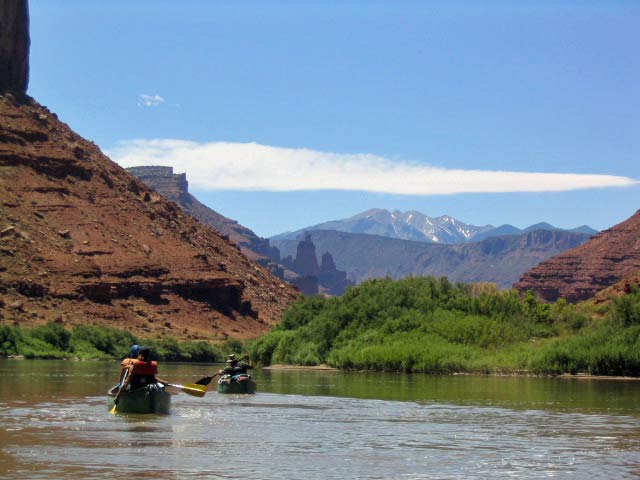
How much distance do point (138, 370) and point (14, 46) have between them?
143m

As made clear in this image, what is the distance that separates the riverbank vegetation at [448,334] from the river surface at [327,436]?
21709 mm

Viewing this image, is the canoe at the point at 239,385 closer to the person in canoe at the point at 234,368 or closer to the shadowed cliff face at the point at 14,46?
the person in canoe at the point at 234,368

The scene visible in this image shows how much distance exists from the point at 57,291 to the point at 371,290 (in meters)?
56.3

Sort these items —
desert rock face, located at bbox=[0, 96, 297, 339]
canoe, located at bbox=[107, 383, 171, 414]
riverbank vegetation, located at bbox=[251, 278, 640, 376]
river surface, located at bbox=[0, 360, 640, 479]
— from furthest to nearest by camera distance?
desert rock face, located at bbox=[0, 96, 297, 339]
riverbank vegetation, located at bbox=[251, 278, 640, 376]
canoe, located at bbox=[107, 383, 171, 414]
river surface, located at bbox=[0, 360, 640, 479]

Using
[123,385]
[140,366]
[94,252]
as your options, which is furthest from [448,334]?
[94,252]

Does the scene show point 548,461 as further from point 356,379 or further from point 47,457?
point 356,379

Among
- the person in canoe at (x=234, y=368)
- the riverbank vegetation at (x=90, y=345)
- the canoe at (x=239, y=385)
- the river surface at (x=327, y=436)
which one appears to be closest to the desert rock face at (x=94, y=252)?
the riverbank vegetation at (x=90, y=345)

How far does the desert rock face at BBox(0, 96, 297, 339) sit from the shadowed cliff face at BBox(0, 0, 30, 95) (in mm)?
2632

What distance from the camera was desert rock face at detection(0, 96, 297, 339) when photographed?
135 meters

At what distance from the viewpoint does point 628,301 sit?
74812 millimetres

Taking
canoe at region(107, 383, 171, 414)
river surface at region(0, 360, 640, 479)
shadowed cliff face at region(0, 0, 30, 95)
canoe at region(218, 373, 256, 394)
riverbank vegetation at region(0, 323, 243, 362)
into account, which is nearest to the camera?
river surface at region(0, 360, 640, 479)

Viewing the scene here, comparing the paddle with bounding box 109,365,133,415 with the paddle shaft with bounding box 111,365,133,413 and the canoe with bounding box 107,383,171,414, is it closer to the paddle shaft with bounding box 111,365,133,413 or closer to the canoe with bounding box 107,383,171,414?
the paddle shaft with bounding box 111,365,133,413

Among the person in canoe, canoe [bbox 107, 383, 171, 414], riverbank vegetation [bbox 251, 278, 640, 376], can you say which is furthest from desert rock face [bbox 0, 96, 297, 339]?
canoe [bbox 107, 383, 171, 414]

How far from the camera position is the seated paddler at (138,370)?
35875 mm
